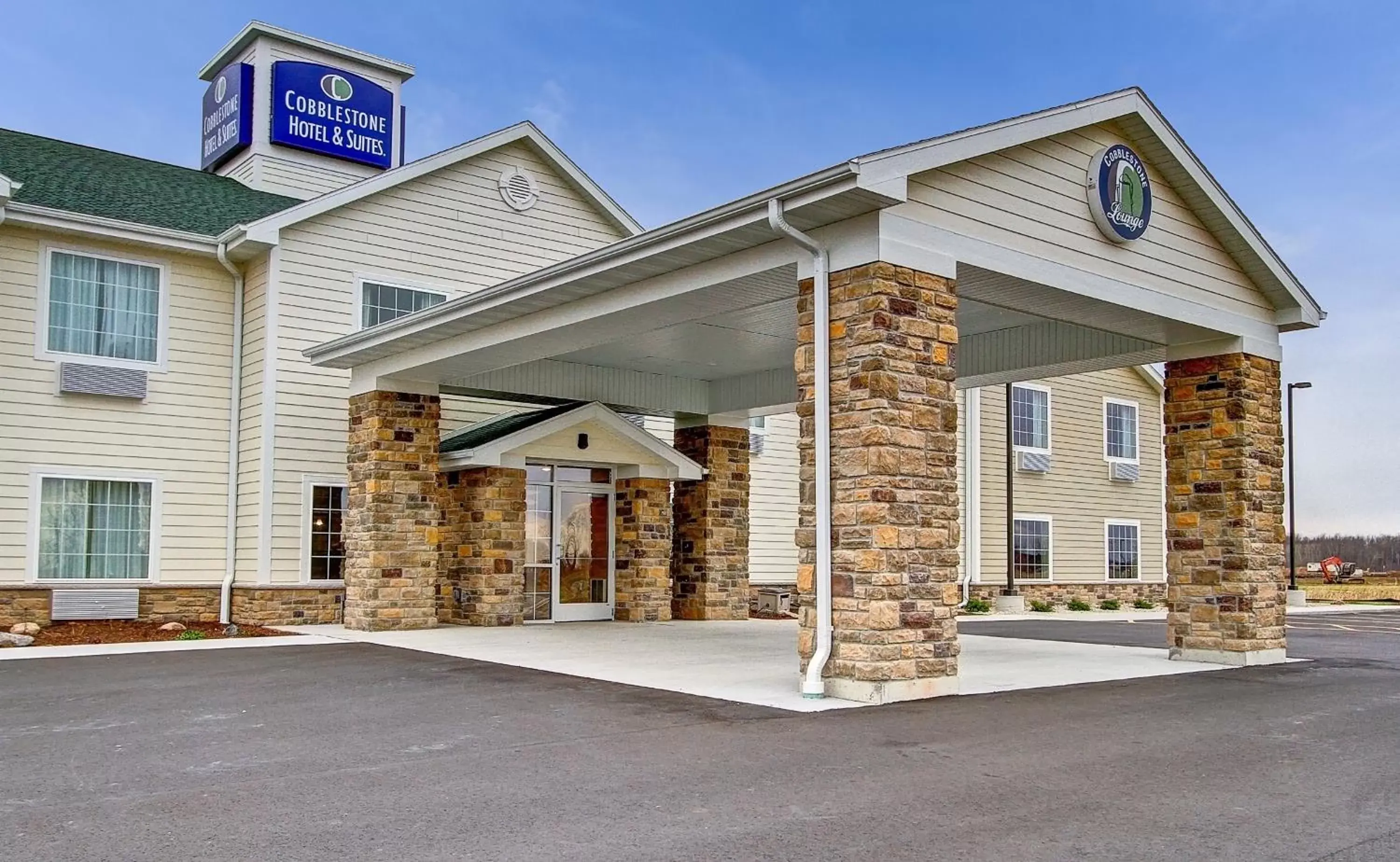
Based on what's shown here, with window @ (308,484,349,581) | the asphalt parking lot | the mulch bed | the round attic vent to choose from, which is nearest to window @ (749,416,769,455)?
the round attic vent

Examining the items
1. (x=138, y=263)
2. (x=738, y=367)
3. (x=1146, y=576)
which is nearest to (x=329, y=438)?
(x=138, y=263)

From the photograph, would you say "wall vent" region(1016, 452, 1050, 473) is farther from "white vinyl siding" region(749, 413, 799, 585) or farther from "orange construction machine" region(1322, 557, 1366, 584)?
"orange construction machine" region(1322, 557, 1366, 584)

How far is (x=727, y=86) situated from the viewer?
27.8 m

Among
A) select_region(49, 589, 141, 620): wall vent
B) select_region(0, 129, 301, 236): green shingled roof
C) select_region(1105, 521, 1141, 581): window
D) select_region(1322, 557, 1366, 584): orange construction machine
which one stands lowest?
select_region(1322, 557, 1366, 584): orange construction machine

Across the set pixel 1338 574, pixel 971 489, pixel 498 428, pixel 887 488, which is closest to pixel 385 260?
pixel 498 428

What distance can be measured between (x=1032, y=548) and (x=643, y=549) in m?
11.9

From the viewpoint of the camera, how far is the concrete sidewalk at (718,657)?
1001 centimetres

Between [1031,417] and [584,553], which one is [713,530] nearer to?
[584,553]

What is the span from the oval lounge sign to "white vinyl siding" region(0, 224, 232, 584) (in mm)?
11658

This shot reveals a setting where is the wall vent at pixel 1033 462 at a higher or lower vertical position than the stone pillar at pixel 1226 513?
higher

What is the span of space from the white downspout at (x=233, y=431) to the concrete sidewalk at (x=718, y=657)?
1216 mm

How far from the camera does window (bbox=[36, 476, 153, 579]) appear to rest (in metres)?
15.2

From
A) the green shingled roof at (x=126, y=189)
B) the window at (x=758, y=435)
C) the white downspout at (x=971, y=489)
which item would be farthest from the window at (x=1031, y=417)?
the green shingled roof at (x=126, y=189)

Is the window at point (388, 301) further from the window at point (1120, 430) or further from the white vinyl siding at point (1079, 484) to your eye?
the window at point (1120, 430)
